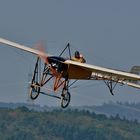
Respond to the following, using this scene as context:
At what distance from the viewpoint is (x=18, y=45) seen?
101 m

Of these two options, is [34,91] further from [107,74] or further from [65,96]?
[107,74]

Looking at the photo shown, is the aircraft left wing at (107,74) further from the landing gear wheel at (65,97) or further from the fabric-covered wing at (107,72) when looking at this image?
the landing gear wheel at (65,97)

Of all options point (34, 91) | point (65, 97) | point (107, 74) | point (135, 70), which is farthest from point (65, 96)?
point (135, 70)

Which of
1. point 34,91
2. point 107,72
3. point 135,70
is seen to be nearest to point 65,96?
point 34,91

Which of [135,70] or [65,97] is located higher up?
[135,70]

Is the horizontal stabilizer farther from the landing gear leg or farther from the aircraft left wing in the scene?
the landing gear leg

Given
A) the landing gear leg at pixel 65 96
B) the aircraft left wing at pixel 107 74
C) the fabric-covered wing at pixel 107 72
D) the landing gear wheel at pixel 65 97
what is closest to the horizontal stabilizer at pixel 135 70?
the aircraft left wing at pixel 107 74

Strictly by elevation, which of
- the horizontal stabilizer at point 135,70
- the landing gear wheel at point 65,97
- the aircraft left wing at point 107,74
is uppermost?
the horizontal stabilizer at point 135,70

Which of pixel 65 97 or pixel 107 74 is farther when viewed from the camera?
pixel 107 74

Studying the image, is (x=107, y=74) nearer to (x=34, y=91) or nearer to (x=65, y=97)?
(x=65, y=97)

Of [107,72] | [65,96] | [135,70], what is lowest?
[65,96]

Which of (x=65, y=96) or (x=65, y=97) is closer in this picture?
(x=65, y=97)

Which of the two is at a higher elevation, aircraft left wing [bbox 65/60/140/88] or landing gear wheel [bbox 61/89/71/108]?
aircraft left wing [bbox 65/60/140/88]

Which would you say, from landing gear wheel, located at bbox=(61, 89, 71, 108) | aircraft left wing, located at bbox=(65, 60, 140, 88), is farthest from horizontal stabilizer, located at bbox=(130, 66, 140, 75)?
landing gear wheel, located at bbox=(61, 89, 71, 108)
